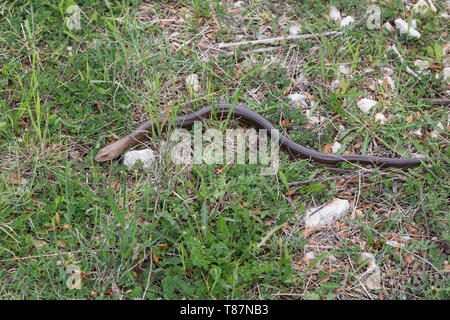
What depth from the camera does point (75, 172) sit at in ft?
13.7

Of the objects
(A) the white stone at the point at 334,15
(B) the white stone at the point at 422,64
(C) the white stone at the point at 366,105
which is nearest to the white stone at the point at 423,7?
(B) the white stone at the point at 422,64

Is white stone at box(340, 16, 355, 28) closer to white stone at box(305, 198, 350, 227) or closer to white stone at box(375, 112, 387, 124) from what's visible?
white stone at box(375, 112, 387, 124)

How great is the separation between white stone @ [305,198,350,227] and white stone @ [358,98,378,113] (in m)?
1.22

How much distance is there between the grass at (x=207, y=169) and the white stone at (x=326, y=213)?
2.9 inches

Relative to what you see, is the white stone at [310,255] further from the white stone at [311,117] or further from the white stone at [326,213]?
the white stone at [311,117]

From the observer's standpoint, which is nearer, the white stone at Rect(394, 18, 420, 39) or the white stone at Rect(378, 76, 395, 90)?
the white stone at Rect(378, 76, 395, 90)

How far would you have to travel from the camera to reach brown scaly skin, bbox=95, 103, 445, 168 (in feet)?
14.1

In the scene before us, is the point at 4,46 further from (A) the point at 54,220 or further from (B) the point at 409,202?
(B) the point at 409,202

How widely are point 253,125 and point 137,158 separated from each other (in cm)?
126

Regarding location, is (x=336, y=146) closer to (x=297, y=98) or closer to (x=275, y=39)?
(x=297, y=98)

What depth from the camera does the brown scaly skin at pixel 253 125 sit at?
14.1 ft

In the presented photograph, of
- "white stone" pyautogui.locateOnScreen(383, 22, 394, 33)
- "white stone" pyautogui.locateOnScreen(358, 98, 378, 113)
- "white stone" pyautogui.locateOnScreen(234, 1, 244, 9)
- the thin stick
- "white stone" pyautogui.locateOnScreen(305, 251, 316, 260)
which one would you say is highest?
"white stone" pyautogui.locateOnScreen(234, 1, 244, 9)

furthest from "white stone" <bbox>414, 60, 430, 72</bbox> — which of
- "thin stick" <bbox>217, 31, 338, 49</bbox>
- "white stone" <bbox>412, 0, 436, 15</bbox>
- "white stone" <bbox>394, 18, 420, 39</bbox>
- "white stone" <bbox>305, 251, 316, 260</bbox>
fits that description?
"white stone" <bbox>305, 251, 316, 260</bbox>
